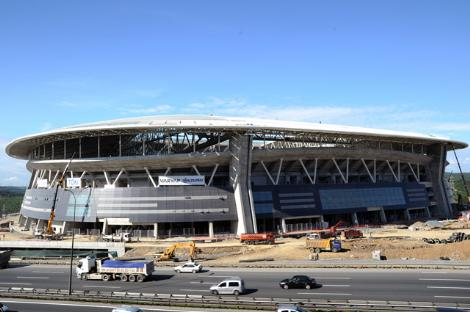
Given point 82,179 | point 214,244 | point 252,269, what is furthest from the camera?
point 82,179

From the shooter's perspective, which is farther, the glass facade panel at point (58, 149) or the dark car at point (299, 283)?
the glass facade panel at point (58, 149)

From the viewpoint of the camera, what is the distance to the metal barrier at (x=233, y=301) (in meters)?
27.7

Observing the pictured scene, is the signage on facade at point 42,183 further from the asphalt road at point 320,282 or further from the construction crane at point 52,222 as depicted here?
the asphalt road at point 320,282

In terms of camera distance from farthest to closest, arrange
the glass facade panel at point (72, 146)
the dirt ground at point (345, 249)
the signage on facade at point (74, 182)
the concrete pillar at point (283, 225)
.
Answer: the glass facade panel at point (72, 146) → the signage on facade at point (74, 182) → the concrete pillar at point (283, 225) → the dirt ground at point (345, 249)

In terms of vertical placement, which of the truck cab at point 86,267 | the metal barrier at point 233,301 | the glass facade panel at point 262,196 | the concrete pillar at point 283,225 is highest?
the glass facade panel at point 262,196

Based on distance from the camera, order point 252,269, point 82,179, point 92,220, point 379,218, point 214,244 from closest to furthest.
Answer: point 252,269
point 214,244
point 92,220
point 82,179
point 379,218

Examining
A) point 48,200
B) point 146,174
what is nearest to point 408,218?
point 146,174

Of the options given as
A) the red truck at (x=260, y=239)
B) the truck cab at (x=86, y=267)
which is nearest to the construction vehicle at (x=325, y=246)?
the red truck at (x=260, y=239)

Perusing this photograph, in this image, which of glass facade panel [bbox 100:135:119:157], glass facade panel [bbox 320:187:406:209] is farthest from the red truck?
glass facade panel [bbox 100:135:119:157]

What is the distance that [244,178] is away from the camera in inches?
3093

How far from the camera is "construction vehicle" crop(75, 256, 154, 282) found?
1713 inches

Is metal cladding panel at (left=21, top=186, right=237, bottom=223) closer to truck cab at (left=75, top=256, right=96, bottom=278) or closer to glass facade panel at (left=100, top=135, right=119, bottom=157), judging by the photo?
glass facade panel at (left=100, top=135, right=119, bottom=157)

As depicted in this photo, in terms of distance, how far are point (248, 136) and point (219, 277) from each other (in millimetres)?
36338

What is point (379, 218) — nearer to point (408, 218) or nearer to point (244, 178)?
point (408, 218)
